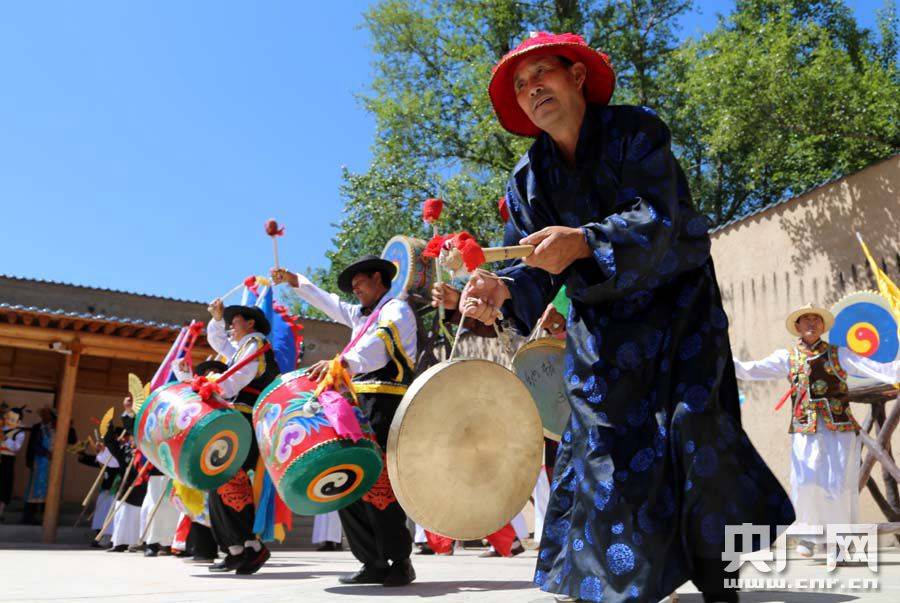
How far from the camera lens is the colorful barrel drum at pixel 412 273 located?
5.10m

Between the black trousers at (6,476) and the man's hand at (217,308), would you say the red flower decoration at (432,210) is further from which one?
the black trousers at (6,476)

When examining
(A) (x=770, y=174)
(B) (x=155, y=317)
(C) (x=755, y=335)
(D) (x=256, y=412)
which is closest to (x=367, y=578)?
(D) (x=256, y=412)

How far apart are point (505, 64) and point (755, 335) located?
27.5 ft

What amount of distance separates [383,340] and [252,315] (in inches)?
67.3

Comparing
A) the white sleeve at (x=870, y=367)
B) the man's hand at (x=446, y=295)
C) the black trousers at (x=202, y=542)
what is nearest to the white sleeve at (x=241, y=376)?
the black trousers at (x=202, y=542)

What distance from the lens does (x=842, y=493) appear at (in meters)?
5.74

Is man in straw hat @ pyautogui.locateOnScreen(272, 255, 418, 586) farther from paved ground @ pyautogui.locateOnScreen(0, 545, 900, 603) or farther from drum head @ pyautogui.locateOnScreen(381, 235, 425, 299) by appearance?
drum head @ pyautogui.locateOnScreen(381, 235, 425, 299)

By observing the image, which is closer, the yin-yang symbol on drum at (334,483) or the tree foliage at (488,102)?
the yin-yang symbol on drum at (334,483)

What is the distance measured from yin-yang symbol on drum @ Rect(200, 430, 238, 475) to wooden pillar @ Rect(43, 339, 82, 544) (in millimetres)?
7962

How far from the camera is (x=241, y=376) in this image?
499cm

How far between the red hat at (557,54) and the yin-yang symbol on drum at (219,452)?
2729mm

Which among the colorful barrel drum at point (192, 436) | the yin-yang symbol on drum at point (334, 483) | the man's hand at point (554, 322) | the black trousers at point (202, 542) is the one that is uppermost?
the man's hand at point (554, 322)

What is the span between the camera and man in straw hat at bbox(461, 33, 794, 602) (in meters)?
1.98

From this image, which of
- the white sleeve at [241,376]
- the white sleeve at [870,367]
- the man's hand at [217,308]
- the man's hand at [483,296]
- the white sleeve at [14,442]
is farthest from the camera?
the white sleeve at [14,442]
